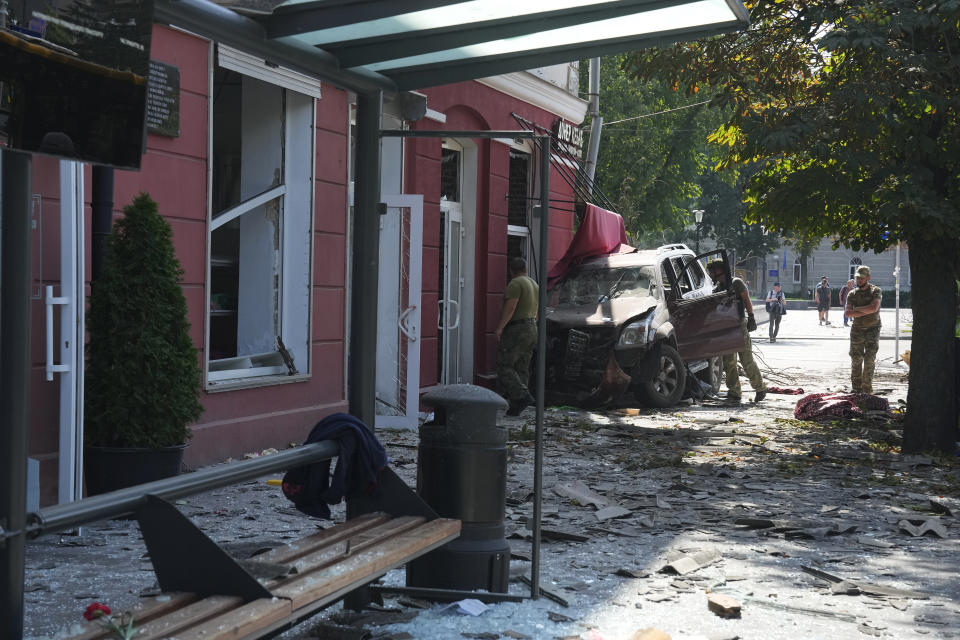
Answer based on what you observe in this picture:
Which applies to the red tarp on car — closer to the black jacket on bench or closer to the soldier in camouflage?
the soldier in camouflage

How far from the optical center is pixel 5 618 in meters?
2.99

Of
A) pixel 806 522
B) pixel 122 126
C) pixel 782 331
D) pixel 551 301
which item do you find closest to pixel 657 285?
pixel 551 301

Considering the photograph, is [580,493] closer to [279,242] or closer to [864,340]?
[279,242]

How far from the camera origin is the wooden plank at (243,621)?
10.4ft

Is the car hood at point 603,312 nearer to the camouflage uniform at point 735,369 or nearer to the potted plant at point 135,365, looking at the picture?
the camouflage uniform at point 735,369

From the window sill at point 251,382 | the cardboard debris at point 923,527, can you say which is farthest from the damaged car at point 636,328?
the cardboard debris at point 923,527

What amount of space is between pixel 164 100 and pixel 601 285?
A: 26.3 ft

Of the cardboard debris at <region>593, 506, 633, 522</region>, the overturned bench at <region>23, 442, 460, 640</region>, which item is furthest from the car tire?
the overturned bench at <region>23, 442, 460, 640</region>

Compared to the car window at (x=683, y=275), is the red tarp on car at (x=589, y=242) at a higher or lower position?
higher

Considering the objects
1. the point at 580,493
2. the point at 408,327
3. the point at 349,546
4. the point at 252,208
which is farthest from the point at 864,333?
the point at 349,546

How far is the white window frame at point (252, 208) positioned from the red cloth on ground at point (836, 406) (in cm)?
644

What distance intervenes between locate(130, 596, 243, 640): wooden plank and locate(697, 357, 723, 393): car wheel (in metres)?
14.0

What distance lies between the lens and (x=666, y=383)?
49.6 ft

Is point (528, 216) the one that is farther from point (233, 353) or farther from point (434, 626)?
point (434, 626)
